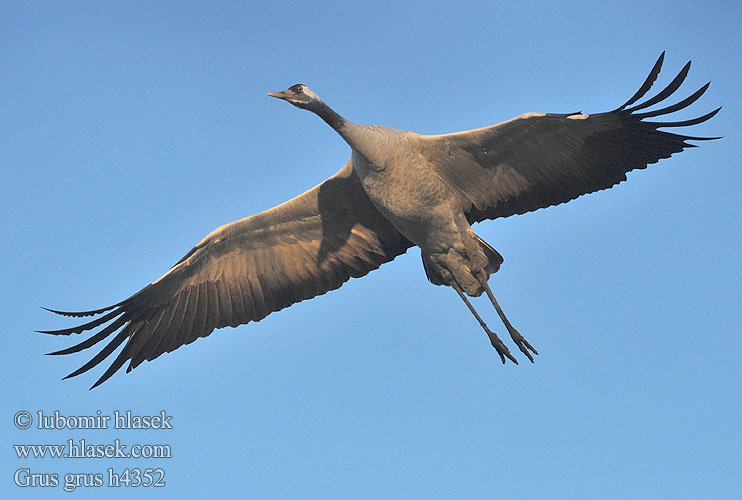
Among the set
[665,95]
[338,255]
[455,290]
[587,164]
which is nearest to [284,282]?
[338,255]

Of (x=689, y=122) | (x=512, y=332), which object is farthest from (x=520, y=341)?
(x=689, y=122)

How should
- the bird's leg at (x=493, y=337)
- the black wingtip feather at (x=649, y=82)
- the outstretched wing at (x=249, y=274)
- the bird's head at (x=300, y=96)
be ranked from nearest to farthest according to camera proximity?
the black wingtip feather at (x=649, y=82) → the bird's head at (x=300, y=96) → the bird's leg at (x=493, y=337) → the outstretched wing at (x=249, y=274)

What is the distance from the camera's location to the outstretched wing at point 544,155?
32.3 feet

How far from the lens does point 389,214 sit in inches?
400

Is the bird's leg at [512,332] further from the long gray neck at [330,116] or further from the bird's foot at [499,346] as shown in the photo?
the long gray neck at [330,116]

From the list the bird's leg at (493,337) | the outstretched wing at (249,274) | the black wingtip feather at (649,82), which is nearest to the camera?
the black wingtip feather at (649,82)

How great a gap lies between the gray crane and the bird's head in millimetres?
14

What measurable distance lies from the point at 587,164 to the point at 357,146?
9.16 feet

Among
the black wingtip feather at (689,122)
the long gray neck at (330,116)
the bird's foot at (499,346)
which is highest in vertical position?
the long gray neck at (330,116)

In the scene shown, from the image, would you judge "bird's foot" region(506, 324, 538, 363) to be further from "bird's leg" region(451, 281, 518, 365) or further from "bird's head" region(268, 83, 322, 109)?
"bird's head" region(268, 83, 322, 109)

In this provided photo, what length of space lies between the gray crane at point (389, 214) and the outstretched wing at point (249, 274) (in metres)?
0.01

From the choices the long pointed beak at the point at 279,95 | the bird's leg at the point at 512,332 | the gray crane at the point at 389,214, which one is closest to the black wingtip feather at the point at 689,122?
the gray crane at the point at 389,214

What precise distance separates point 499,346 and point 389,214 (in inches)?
83.7

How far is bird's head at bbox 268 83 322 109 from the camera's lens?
9781 mm
